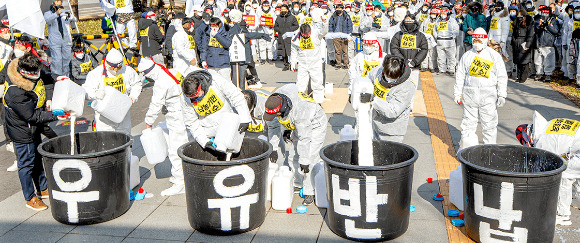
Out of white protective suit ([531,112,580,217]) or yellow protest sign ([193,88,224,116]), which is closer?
white protective suit ([531,112,580,217])

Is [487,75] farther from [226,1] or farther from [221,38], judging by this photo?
[226,1]

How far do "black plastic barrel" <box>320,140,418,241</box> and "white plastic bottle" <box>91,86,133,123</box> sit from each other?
127 inches

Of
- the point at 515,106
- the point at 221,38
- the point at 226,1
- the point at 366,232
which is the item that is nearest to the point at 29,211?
the point at 366,232

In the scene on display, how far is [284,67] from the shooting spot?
17781mm

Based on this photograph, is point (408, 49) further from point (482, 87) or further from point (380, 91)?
point (380, 91)

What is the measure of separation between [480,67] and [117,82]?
5.20m

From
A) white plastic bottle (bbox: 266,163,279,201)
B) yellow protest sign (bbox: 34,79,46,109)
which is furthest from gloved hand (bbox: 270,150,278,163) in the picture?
yellow protest sign (bbox: 34,79,46,109)

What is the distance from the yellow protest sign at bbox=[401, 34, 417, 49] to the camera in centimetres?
1230

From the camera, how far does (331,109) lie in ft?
39.8

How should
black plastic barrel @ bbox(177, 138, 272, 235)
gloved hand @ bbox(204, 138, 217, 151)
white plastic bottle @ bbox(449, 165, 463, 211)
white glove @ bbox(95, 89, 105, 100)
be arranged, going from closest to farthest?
black plastic barrel @ bbox(177, 138, 272, 235), gloved hand @ bbox(204, 138, 217, 151), white plastic bottle @ bbox(449, 165, 463, 211), white glove @ bbox(95, 89, 105, 100)

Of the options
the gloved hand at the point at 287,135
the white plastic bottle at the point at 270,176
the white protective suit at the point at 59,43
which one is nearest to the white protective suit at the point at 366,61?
the gloved hand at the point at 287,135

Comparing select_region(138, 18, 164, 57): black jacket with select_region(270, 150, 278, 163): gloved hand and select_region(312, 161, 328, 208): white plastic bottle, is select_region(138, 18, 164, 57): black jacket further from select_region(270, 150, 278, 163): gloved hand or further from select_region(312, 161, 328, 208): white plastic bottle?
select_region(312, 161, 328, 208): white plastic bottle

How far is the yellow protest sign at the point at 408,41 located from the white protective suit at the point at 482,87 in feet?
11.6

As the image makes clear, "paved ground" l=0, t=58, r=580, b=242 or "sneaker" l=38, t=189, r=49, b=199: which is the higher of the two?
"sneaker" l=38, t=189, r=49, b=199
